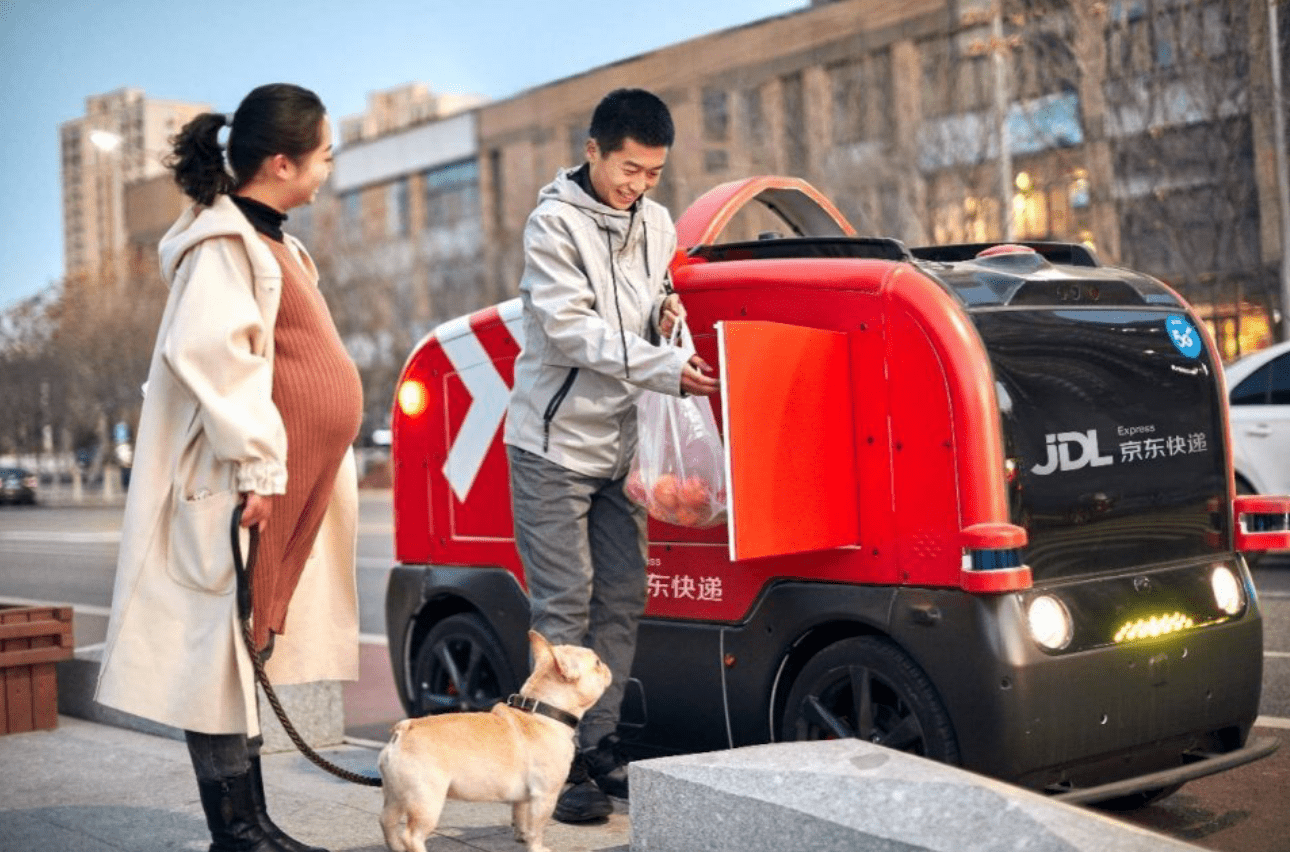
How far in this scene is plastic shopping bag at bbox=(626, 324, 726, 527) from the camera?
4809mm

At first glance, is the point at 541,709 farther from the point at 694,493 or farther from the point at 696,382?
the point at 696,382

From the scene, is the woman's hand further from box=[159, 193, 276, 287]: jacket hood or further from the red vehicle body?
the red vehicle body

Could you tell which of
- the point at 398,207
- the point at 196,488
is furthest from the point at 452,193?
the point at 196,488

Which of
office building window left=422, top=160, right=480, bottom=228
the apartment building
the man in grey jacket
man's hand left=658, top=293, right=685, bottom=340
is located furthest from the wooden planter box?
office building window left=422, top=160, right=480, bottom=228

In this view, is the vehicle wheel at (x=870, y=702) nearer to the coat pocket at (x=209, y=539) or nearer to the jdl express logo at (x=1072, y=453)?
the jdl express logo at (x=1072, y=453)

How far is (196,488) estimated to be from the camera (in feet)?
13.6

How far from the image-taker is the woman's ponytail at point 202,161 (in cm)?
430

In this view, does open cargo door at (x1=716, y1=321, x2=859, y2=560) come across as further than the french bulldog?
Yes

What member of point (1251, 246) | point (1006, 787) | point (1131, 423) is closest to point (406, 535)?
point (1131, 423)

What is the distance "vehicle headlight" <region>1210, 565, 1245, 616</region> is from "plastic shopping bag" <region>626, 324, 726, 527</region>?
4.95ft

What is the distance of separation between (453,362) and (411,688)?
1299mm

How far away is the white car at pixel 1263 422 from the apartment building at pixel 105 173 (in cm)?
1672

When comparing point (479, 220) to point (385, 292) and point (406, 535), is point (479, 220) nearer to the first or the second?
point (385, 292)

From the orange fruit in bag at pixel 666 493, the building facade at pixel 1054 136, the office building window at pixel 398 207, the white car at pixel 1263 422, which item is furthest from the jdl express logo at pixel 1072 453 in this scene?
the office building window at pixel 398 207
